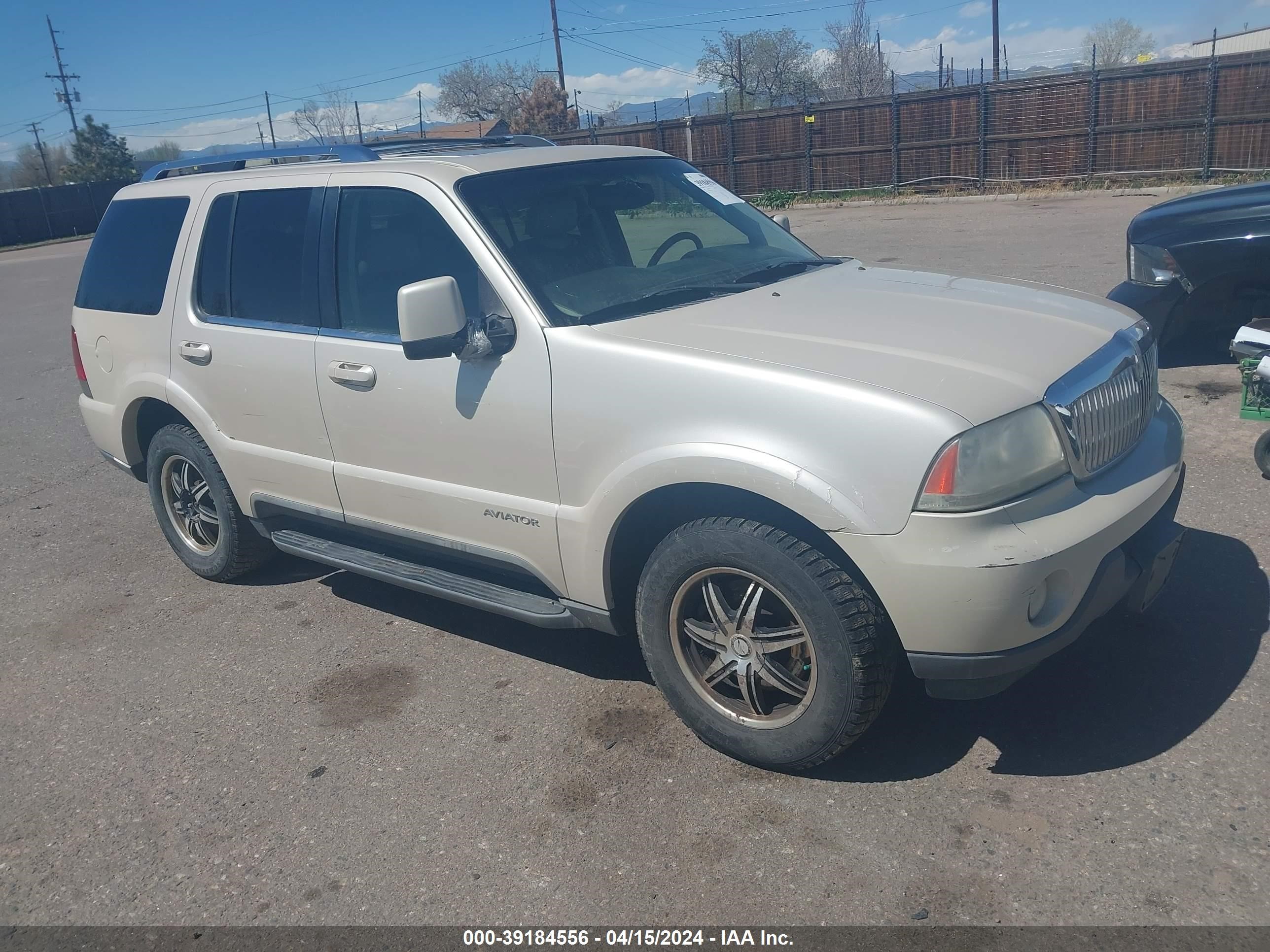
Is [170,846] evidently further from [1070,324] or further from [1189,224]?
[1189,224]

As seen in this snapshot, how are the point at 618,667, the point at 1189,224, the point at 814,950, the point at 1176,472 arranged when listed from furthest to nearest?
the point at 1189,224 → the point at 618,667 → the point at 1176,472 → the point at 814,950

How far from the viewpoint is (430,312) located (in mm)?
3428

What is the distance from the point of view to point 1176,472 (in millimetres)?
3475

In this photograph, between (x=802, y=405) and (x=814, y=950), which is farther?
(x=802, y=405)

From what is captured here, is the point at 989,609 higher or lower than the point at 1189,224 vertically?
lower

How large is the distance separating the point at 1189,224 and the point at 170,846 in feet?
21.5

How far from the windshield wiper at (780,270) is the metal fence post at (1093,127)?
20.8m

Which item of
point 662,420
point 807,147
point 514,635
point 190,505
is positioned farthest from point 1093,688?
point 807,147

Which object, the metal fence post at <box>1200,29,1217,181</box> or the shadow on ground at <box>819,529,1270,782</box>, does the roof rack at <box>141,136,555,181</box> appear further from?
the metal fence post at <box>1200,29,1217,181</box>

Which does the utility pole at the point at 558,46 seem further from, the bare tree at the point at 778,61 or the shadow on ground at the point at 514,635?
the shadow on ground at the point at 514,635

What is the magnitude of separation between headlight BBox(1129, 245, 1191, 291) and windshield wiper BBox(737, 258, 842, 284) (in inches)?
125

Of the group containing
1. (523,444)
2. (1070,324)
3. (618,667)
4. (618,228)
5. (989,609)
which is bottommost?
(618,667)

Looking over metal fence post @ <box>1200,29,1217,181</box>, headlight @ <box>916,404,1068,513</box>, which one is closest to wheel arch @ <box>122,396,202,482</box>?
headlight @ <box>916,404,1068,513</box>

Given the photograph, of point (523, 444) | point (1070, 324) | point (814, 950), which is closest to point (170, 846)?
point (523, 444)
